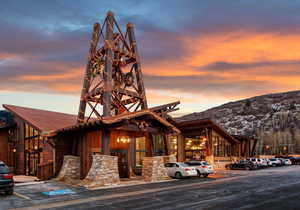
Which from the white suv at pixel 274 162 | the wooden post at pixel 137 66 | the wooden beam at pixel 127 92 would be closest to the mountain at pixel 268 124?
the white suv at pixel 274 162

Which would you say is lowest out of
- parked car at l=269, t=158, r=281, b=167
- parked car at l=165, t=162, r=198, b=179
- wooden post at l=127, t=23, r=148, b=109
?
parked car at l=269, t=158, r=281, b=167

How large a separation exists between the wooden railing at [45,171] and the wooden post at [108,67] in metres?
6.16

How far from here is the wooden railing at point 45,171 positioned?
79.4ft

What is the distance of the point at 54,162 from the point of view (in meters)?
24.6

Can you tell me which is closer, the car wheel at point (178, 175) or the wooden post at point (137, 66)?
the car wheel at point (178, 175)

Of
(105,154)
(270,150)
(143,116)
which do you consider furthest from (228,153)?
(270,150)

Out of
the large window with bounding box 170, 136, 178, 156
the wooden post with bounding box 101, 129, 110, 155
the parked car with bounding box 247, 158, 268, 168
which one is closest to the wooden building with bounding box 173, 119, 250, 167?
the large window with bounding box 170, 136, 178, 156

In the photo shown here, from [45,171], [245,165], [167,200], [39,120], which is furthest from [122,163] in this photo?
[245,165]

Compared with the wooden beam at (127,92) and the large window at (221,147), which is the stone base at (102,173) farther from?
the large window at (221,147)

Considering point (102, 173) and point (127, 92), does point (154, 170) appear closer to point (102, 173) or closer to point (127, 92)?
point (102, 173)

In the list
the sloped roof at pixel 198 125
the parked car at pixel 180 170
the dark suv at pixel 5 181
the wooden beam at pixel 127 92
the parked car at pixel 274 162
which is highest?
the wooden beam at pixel 127 92

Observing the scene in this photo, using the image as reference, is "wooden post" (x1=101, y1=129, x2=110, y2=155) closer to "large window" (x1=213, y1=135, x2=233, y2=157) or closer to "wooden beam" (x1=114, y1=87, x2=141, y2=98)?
"wooden beam" (x1=114, y1=87, x2=141, y2=98)

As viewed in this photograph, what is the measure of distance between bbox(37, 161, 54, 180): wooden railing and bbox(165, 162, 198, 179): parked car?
32.6ft

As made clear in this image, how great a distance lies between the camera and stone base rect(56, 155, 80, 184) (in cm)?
2348
